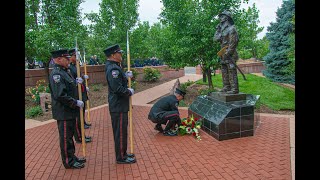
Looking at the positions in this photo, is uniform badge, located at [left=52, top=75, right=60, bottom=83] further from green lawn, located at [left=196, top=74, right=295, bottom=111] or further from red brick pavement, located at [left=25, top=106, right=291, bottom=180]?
green lawn, located at [left=196, top=74, right=295, bottom=111]

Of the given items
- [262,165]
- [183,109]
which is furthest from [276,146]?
[183,109]

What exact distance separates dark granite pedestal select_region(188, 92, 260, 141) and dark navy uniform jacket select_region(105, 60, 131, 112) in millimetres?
2381

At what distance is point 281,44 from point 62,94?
15.7 m

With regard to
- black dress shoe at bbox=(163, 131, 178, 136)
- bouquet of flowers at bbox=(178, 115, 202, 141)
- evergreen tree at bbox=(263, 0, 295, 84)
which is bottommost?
black dress shoe at bbox=(163, 131, 178, 136)

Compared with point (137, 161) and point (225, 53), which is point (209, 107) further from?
point (137, 161)

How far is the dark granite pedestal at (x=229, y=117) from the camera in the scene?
233 inches

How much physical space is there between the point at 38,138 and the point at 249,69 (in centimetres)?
2195

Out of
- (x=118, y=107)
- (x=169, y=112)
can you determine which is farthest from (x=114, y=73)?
(x=169, y=112)

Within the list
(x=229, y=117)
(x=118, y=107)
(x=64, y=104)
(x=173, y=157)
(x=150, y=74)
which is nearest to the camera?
(x=64, y=104)

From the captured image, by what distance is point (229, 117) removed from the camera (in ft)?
19.4

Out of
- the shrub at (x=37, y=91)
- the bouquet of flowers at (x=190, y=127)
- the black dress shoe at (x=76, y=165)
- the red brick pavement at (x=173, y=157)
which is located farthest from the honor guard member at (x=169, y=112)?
the shrub at (x=37, y=91)

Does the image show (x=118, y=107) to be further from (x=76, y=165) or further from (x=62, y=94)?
(x=76, y=165)

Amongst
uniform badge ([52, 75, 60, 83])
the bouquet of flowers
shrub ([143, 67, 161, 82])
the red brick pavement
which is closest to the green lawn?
the red brick pavement

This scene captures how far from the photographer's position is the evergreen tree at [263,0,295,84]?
15797 millimetres
